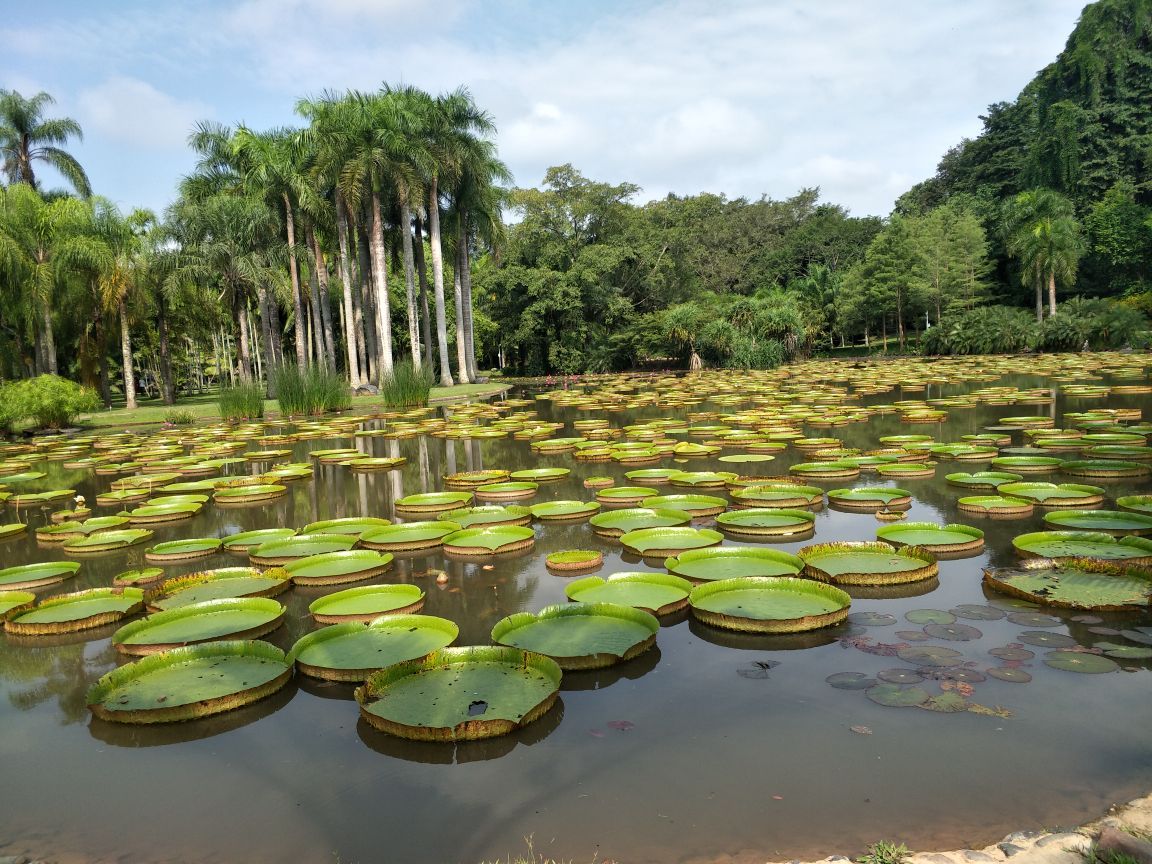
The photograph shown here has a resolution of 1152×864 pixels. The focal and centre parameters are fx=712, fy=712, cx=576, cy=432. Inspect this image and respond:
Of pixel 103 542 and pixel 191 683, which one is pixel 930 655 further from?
pixel 103 542

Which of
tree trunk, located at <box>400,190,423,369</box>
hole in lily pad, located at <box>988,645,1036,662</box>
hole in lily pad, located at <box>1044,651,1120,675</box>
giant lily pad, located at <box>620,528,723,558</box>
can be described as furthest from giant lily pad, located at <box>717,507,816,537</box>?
tree trunk, located at <box>400,190,423,369</box>

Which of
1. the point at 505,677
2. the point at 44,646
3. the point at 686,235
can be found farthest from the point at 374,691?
the point at 686,235

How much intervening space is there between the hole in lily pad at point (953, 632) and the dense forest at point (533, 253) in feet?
65.5

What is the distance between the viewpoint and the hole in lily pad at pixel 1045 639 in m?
3.93

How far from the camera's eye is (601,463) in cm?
1077

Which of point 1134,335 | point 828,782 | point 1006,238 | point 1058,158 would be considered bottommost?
point 828,782

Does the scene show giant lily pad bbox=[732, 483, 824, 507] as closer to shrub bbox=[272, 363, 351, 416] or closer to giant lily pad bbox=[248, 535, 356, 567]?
giant lily pad bbox=[248, 535, 356, 567]

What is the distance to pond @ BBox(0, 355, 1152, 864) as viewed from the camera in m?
2.63

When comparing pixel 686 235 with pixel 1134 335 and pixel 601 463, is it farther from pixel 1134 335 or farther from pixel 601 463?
pixel 601 463

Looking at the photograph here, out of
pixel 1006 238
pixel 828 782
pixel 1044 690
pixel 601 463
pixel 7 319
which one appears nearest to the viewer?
pixel 828 782

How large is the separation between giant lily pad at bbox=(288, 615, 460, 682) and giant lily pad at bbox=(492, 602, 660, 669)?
0.39 meters

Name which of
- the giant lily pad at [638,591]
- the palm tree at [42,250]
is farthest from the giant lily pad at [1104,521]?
the palm tree at [42,250]

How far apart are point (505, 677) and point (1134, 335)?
38.9 meters

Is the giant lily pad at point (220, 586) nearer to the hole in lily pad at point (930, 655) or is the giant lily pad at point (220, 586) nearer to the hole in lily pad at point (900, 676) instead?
the hole in lily pad at point (900, 676)
